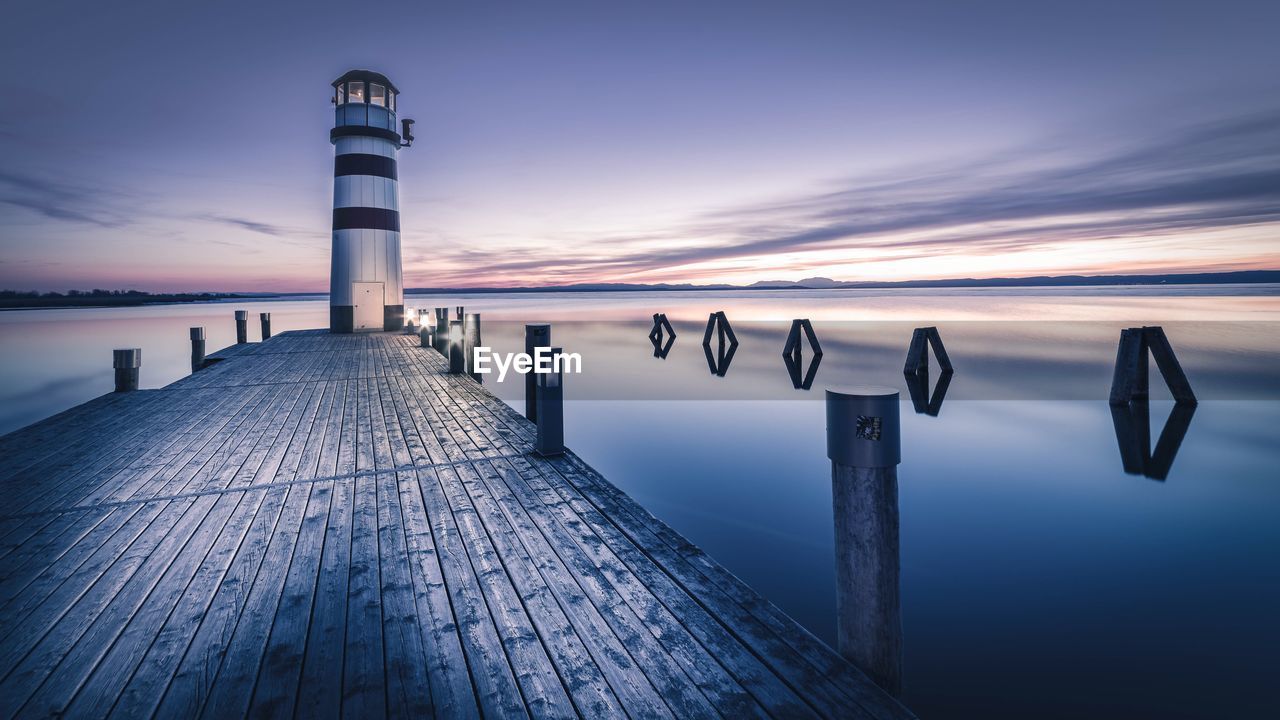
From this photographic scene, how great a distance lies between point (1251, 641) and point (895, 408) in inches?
179

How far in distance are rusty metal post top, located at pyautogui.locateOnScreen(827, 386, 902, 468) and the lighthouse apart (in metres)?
20.2

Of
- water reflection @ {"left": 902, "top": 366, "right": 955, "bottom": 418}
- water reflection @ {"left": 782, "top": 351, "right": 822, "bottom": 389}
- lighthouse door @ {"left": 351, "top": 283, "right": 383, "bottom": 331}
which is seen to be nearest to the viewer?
water reflection @ {"left": 902, "top": 366, "right": 955, "bottom": 418}

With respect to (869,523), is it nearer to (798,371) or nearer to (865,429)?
(865,429)

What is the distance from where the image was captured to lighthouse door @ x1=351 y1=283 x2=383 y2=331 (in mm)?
19906

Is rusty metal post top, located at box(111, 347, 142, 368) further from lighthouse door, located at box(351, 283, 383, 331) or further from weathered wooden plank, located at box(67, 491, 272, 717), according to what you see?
lighthouse door, located at box(351, 283, 383, 331)

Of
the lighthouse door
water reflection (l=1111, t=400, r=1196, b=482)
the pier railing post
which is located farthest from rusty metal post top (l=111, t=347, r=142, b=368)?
water reflection (l=1111, t=400, r=1196, b=482)

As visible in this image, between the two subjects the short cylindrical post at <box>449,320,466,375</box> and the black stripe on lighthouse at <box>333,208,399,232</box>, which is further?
the black stripe on lighthouse at <box>333,208,399,232</box>

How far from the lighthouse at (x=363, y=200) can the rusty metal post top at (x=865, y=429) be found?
20.2 metres

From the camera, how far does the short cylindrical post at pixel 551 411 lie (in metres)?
5.23

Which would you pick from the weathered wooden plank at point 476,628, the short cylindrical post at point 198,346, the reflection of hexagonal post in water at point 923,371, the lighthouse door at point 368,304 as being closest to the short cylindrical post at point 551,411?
the weathered wooden plank at point 476,628

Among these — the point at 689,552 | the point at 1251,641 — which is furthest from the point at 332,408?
the point at 1251,641

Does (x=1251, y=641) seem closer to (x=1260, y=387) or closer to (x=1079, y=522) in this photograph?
(x=1079, y=522)

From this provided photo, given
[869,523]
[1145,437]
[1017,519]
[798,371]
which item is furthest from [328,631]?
[798,371]

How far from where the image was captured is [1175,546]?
5949 mm
